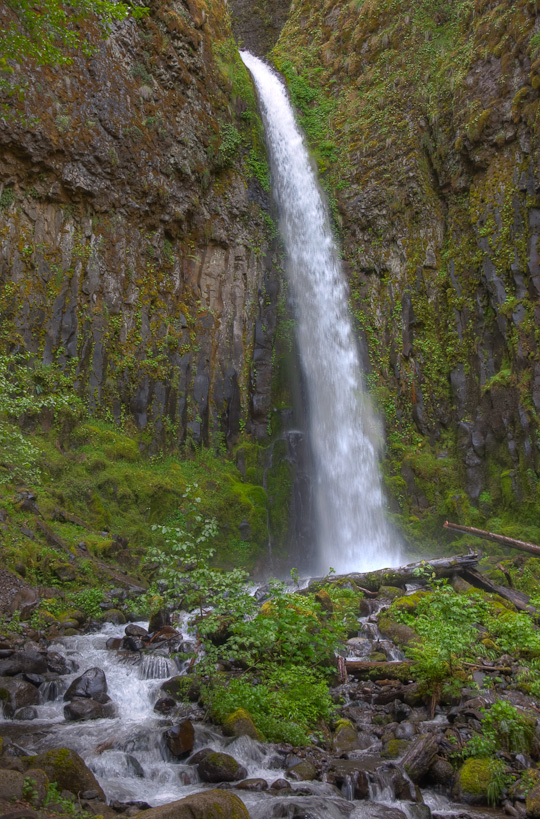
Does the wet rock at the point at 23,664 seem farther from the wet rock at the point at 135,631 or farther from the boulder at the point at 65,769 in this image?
the boulder at the point at 65,769

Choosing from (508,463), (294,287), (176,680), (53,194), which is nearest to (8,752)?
(176,680)

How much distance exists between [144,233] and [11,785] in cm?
1484

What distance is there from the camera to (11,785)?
3055mm

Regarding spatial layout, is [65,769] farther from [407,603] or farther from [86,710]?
[407,603]

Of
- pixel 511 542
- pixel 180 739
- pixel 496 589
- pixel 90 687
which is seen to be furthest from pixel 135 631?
pixel 511 542

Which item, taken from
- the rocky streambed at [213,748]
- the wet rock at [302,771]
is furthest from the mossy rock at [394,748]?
the wet rock at [302,771]

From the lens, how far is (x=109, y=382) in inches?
546

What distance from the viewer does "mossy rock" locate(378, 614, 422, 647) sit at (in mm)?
6883

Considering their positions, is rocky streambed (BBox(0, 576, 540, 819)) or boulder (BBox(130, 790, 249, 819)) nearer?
boulder (BBox(130, 790, 249, 819))

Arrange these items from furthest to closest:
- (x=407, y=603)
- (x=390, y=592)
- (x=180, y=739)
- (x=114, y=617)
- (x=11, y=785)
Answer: (x=390, y=592), (x=407, y=603), (x=114, y=617), (x=180, y=739), (x=11, y=785)

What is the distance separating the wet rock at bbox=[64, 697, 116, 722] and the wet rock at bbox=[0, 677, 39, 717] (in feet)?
1.22

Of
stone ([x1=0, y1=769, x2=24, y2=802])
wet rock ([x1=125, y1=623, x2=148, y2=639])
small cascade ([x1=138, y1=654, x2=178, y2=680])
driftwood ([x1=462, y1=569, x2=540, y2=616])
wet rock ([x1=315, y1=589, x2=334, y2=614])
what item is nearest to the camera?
stone ([x1=0, y1=769, x2=24, y2=802])

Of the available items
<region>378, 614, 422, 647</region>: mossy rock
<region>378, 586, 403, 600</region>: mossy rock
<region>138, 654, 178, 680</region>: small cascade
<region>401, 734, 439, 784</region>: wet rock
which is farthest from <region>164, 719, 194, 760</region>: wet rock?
<region>378, 586, 403, 600</region>: mossy rock

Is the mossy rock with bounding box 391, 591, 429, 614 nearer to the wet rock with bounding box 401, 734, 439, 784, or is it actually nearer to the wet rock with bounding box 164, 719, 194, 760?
the wet rock with bounding box 401, 734, 439, 784
